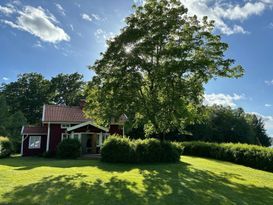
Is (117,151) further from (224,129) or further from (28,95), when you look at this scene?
(28,95)

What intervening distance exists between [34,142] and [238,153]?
2097cm

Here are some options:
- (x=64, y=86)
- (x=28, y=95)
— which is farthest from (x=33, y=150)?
(x=64, y=86)

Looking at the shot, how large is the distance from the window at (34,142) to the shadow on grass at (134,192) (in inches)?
622

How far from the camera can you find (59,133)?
27031 millimetres

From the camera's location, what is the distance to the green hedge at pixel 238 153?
2305cm

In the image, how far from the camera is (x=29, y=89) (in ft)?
180

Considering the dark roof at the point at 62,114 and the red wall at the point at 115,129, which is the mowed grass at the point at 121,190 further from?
the red wall at the point at 115,129

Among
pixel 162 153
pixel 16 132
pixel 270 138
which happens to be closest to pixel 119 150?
pixel 162 153

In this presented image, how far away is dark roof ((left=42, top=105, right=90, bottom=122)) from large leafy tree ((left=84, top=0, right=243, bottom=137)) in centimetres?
753

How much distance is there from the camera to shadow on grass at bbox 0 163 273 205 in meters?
8.93

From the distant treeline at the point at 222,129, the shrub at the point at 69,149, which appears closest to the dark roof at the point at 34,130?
the shrub at the point at 69,149

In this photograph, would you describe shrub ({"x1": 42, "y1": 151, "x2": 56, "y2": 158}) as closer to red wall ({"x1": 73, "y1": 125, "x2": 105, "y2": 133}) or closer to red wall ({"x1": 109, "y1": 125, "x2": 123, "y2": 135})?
red wall ({"x1": 73, "y1": 125, "x2": 105, "y2": 133})

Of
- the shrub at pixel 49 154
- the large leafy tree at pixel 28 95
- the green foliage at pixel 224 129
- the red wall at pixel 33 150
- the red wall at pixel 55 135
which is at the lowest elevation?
the shrub at pixel 49 154

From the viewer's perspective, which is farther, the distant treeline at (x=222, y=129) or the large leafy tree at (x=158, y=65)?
the distant treeline at (x=222, y=129)
